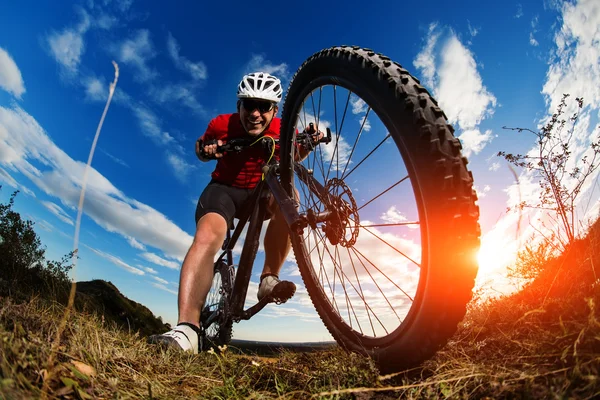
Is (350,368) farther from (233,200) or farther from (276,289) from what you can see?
(233,200)

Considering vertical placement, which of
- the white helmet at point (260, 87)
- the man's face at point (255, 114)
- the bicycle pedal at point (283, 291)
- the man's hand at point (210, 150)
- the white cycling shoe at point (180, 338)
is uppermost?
the white helmet at point (260, 87)

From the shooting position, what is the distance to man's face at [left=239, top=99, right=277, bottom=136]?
12.5 ft

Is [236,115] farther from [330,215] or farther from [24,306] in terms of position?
[24,306]

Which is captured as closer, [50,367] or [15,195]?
[50,367]

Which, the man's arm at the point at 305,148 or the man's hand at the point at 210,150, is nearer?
the man's arm at the point at 305,148

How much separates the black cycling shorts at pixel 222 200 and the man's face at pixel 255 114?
678 millimetres

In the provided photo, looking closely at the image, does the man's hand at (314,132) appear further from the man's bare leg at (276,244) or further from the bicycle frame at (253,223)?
the man's bare leg at (276,244)

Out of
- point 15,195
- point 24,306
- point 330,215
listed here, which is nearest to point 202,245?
point 330,215

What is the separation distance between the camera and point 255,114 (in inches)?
151

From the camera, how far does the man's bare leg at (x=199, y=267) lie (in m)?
2.97

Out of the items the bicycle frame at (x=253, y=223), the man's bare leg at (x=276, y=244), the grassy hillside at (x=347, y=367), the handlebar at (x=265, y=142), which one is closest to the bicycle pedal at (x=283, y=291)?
the bicycle frame at (x=253, y=223)

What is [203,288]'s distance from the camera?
10.3 ft

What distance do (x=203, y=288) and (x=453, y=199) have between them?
8.09 ft

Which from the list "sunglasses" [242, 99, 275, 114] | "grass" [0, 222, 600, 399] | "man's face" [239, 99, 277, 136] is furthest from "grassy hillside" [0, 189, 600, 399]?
"sunglasses" [242, 99, 275, 114]
